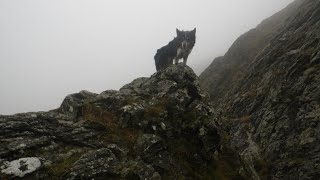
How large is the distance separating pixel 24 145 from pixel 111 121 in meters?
4.93

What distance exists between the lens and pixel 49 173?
12.7 metres

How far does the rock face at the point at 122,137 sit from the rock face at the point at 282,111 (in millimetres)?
3061

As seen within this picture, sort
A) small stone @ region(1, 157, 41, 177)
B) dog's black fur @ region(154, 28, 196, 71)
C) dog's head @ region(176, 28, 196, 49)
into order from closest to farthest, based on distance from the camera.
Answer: small stone @ region(1, 157, 41, 177) < dog's black fur @ region(154, 28, 196, 71) < dog's head @ region(176, 28, 196, 49)

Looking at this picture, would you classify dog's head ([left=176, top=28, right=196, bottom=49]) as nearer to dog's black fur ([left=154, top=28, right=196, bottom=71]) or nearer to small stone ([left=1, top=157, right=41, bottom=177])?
dog's black fur ([left=154, top=28, right=196, bottom=71])

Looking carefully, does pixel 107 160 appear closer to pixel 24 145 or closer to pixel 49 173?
pixel 49 173

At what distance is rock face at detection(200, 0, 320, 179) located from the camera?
21541 mm

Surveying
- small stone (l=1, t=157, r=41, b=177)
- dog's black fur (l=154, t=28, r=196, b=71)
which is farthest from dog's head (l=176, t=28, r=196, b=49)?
small stone (l=1, t=157, r=41, b=177)

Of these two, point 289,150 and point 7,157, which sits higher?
point 7,157

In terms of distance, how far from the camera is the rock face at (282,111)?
70.7 feet

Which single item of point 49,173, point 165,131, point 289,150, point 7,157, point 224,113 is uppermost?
point 7,157

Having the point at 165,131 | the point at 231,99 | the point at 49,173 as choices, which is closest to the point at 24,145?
the point at 49,173

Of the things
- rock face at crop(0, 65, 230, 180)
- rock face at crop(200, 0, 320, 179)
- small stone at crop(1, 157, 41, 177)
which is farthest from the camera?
rock face at crop(200, 0, 320, 179)

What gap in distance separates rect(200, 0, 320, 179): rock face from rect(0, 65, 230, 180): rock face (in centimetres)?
306

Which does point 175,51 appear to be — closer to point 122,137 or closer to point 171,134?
point 171,134
